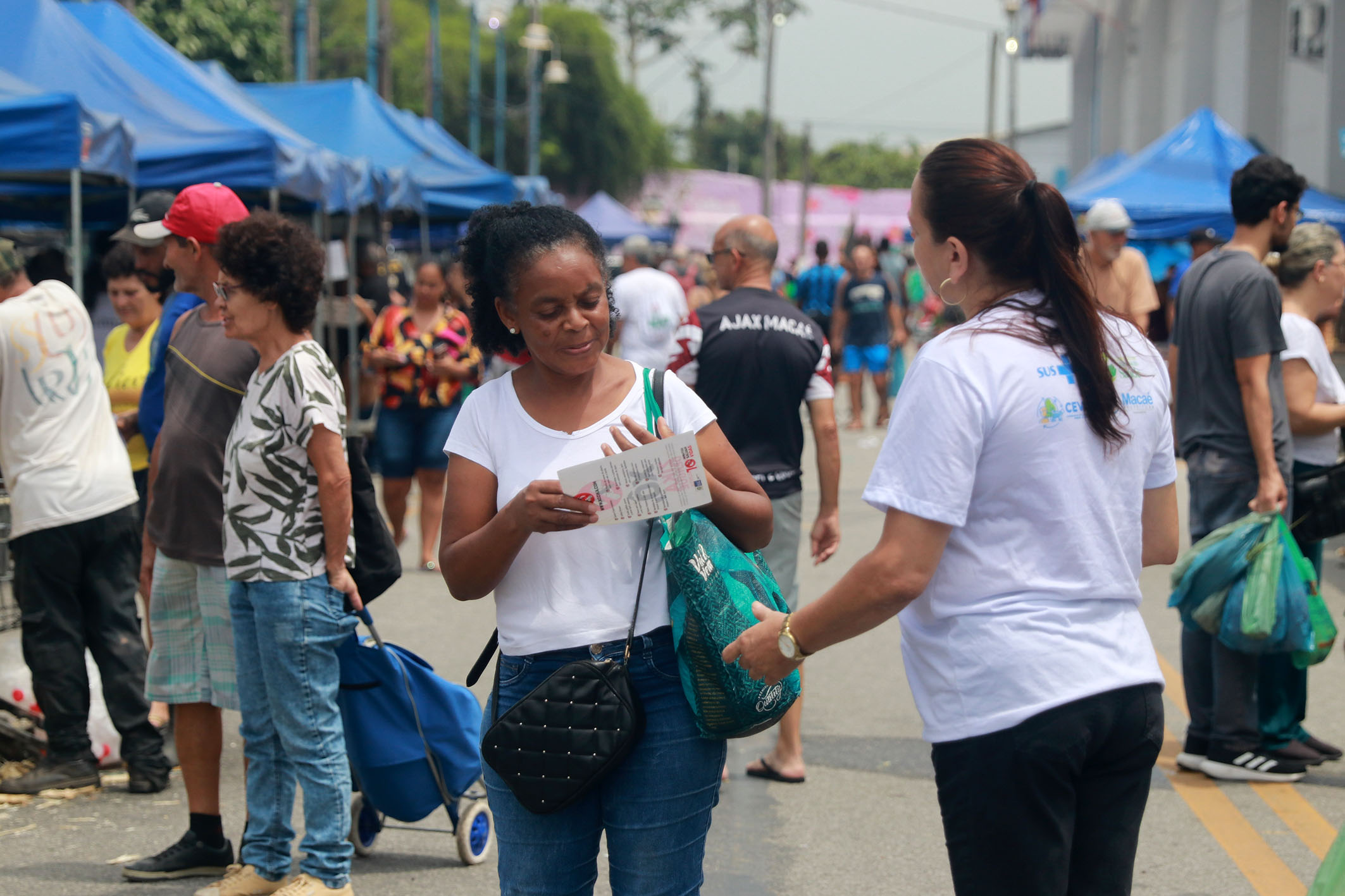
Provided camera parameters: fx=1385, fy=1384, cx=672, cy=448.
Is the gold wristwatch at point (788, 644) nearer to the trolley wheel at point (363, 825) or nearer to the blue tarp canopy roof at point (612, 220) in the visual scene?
the trolley wheel at point (363, 825)

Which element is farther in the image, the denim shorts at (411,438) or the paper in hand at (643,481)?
the denim shorts at (411,438)

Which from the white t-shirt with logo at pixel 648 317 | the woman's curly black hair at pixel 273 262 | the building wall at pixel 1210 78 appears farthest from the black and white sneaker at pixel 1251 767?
the building wall at pixel 1210 78

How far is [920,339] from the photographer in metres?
28.9

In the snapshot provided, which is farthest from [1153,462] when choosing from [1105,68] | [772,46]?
[772,46]

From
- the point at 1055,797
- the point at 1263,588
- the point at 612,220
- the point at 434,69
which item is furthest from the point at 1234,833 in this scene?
the point at 434,69

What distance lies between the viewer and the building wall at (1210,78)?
16.9m

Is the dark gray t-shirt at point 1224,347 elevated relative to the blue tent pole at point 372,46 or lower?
lower

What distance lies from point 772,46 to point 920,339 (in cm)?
1830

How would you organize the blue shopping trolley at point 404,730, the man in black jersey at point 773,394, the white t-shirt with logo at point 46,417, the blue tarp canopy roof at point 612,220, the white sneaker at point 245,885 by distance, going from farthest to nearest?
the blue tarp canopy roof at point 612,220
the man in black jersey at point 773,394
the white t-shirt with logo at point 46,417
the blue shopping trolley at point 404,730
the white sneaker at point 245,885

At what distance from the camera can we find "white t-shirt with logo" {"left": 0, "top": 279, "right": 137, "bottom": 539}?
473cm

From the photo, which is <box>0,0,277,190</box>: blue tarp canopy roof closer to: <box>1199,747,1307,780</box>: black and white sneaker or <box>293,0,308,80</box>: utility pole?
<box>1199,747,1307,780</box>: black and white sneaker

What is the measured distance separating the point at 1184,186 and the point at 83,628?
12951 mm

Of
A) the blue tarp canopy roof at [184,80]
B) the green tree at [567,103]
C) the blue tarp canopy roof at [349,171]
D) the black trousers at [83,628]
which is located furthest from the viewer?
the green tree at [567,103]

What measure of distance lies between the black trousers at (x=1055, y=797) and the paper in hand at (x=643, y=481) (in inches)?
24.5
